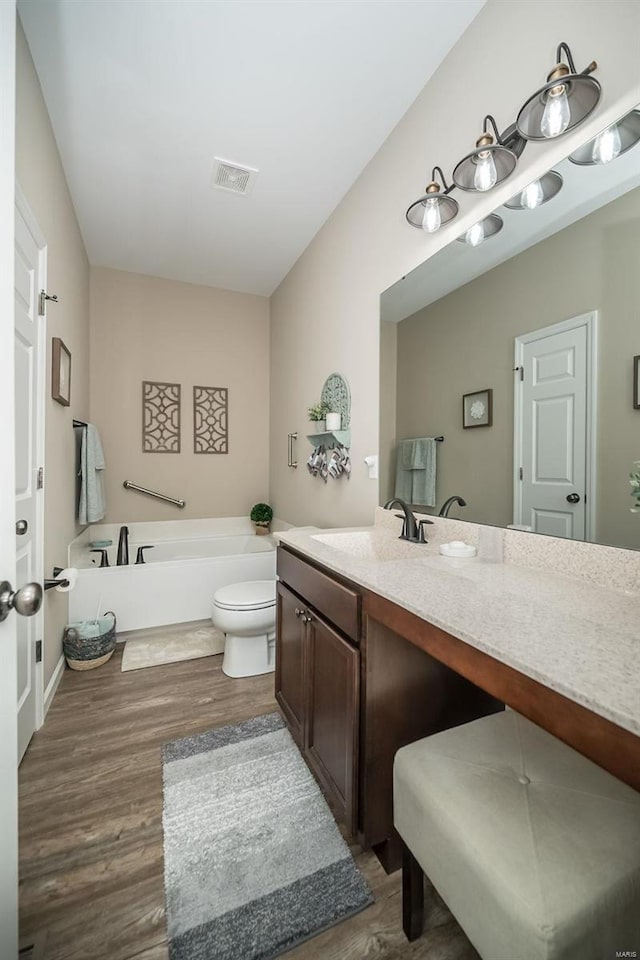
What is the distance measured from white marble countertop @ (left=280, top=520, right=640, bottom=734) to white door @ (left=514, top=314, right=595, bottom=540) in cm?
20

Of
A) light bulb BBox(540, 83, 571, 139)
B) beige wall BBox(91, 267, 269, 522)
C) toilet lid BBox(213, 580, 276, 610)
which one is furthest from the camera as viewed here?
beige wall BBox(91, 267, 269, 522)

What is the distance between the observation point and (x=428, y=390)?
5.64 feet

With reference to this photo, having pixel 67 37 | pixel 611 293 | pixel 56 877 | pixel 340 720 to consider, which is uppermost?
pixel 67 37

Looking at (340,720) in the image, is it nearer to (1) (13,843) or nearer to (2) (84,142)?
(1) (13,843)

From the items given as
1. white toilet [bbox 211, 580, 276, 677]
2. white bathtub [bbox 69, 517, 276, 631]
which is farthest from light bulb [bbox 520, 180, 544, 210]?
white bathtub [bbox 69, 517, 276, 631]

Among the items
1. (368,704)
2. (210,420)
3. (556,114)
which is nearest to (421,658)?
(368,704)

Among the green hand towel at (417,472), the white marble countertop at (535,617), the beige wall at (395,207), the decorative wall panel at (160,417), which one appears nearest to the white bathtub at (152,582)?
the beige wall at (395,207)

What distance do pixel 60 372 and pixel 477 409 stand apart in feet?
6.87

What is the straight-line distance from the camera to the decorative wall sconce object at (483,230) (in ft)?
4.43

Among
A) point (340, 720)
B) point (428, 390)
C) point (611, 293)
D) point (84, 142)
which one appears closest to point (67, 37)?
point (84, 142)

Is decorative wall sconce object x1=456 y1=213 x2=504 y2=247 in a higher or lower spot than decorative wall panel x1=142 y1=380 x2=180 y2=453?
higher

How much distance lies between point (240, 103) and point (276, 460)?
97.2 inches

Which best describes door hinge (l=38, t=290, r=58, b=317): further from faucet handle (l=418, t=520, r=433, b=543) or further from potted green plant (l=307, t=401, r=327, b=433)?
faucet handle (l=418, t=520, r=433, b=543)

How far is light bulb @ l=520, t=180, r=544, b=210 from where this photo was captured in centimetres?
120
